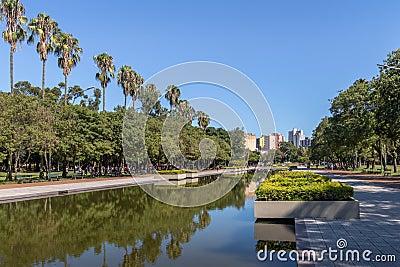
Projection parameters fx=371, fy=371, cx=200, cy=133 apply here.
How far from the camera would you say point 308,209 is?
12188mm

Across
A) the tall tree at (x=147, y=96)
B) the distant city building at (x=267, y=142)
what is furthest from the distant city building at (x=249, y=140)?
the tall tree at (x=147, y=96)

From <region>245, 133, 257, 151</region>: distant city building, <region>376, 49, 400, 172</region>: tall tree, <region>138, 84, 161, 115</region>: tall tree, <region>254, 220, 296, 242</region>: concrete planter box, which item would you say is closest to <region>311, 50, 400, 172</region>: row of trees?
<region>376, 49, 400, 172</region>: tall tree

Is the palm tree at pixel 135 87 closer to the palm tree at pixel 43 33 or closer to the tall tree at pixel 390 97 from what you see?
the palm tree at pixel 43 33

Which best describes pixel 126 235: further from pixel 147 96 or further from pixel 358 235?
pixel 147 96

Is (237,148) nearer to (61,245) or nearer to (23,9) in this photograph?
(23,9)

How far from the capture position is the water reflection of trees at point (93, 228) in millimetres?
8766

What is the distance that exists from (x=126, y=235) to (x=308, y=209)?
588 cm

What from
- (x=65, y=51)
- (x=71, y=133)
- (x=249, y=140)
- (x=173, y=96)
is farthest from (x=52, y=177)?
(x=249, y=140)

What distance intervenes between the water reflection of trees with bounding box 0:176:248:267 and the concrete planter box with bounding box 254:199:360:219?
212 cm

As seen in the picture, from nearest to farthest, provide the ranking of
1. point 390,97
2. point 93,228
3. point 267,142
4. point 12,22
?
point 93,228 < point 390,97 < point 12,22 < point 267,142

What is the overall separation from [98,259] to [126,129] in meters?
34.1

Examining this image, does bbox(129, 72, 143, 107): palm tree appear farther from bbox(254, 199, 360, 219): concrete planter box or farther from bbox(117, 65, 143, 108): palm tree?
bbox(254, 199, 360, 219): concrete planter box

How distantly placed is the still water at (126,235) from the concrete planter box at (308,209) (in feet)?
2.31

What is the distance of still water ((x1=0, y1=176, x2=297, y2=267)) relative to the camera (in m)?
8.20
